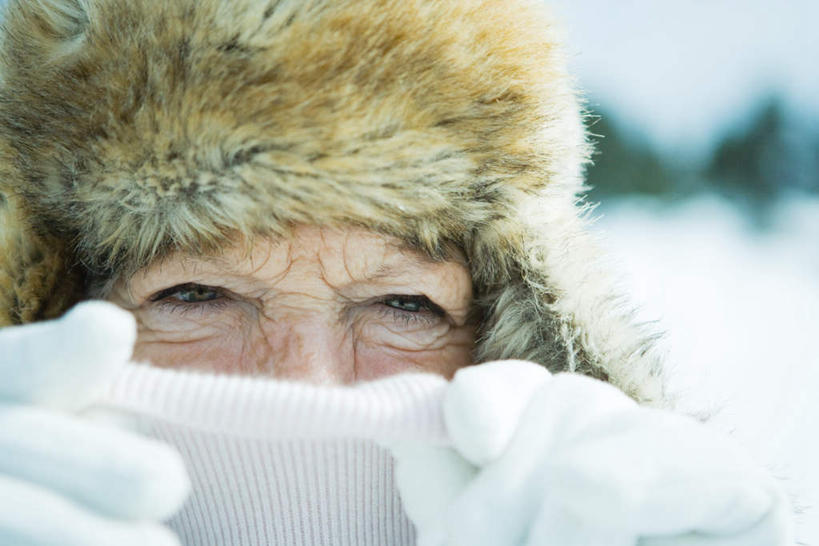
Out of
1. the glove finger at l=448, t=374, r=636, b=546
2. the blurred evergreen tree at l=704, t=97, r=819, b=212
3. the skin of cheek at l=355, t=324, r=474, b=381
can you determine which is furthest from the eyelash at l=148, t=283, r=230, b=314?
the blurred evergreen tree at l=704, t=97, r=819, b=212

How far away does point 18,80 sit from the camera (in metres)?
1.22

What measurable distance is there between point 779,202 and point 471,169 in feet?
37.6

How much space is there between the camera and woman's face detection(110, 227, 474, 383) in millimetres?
1211

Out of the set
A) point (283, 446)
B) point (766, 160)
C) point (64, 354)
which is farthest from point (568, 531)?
point (766, 160)

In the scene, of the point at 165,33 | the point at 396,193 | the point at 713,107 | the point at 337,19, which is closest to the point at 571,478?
the point at 396,193

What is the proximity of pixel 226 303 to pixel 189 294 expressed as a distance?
6 centimetres

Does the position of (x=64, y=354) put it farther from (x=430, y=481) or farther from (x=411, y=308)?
(x=411, y=308)

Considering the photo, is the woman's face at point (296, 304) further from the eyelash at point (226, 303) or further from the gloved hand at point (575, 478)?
the gloved hand at point (575, 478)

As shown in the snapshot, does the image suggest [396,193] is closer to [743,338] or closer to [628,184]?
[743,338]

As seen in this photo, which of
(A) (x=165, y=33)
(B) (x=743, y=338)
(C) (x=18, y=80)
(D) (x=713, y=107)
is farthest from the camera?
(D) (x=713, y=107)

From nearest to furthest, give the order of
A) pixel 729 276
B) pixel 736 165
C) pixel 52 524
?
pixel 52 524 → pixel 729 276 → pixel 736 165

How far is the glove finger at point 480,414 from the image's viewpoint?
83 centimetres

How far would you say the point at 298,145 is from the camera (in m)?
1.07

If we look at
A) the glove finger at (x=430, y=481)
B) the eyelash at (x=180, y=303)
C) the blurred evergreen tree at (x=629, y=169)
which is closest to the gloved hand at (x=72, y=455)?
the glove finger at (x=430, y=481)
